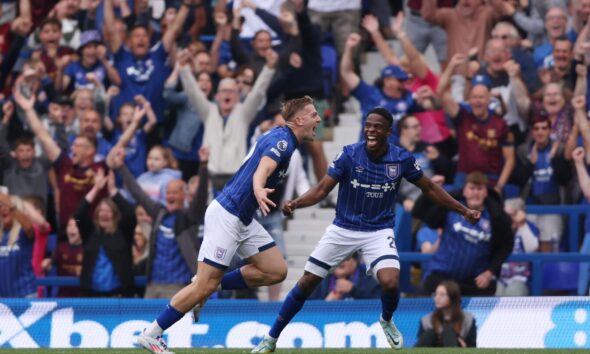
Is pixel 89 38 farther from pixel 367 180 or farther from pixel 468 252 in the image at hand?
pixel 367 180

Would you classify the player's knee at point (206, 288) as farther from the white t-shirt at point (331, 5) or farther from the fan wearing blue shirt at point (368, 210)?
the white t-shirt at point (331, 5)

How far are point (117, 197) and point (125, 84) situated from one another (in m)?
2.81

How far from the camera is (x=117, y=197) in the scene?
15312 mm

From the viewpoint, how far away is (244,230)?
1123 centimetres

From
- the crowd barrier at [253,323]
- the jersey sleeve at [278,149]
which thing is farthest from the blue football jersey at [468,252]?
the jersey sleeve at [278,149]

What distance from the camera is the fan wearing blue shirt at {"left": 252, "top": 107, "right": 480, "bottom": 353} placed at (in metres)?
11.4

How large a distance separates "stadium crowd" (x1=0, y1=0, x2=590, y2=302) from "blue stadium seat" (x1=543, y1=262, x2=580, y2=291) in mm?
246

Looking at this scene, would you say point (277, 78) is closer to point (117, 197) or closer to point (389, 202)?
point (117, 197)

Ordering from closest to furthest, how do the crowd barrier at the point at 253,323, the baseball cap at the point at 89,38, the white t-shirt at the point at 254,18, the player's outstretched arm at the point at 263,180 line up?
the player's outstretched arm at the point at 263,180 → the crowd barrier at the point at 253,323 → the white t-shirt at the point at 254,18 → the baseball cap at the point at 89,38

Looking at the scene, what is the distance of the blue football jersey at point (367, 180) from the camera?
11.4 m

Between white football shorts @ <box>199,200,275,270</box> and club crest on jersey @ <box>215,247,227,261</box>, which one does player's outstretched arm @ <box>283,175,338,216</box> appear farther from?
club crest on jersey @ <box>215,247,227,261</box>

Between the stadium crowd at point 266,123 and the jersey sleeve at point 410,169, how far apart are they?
2309 mm

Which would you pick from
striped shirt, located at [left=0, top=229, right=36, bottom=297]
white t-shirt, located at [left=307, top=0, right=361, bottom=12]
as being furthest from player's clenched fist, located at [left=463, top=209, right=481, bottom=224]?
white t-shirt, located at [left=307, top=0, right=361, bottom=12]

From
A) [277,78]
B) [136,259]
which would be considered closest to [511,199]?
[277,78]
